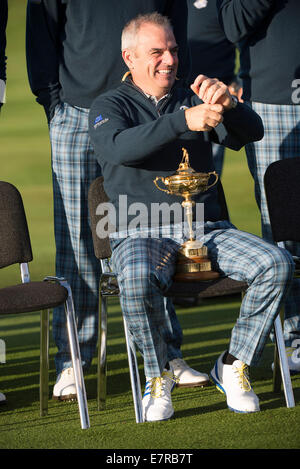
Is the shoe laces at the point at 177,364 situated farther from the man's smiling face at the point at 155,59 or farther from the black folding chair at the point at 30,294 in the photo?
the man's smiling face at the point at 155,59

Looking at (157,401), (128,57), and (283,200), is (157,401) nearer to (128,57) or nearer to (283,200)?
(283,200)

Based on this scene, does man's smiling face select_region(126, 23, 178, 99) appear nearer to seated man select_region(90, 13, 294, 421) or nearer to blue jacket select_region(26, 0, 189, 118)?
seated man select_region(90, 13, 294, 421)

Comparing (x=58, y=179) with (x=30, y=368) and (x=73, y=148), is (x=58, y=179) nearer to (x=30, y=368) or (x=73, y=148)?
(x=73, y=148)

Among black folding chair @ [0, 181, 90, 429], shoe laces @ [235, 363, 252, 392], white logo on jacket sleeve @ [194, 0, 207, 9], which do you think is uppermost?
white logo on jacket sleeve @ [194, 0, 207, 9]

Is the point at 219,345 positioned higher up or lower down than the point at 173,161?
lower down

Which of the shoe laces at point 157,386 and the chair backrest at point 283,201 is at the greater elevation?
the chair backrest at point 283,201

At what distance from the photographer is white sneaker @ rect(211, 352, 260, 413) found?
2902mm

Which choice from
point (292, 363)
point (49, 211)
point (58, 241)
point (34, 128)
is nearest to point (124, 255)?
point (58, 241)

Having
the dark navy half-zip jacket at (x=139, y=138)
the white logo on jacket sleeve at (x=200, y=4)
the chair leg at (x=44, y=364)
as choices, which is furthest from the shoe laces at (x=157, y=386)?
the white logo on jacket sleeve at (x=200, y=4)

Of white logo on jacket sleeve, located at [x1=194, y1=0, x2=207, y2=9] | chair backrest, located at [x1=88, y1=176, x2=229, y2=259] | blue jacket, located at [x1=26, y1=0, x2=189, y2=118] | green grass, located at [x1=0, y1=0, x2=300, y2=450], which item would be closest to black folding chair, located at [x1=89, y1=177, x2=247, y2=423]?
chair backrest, located at [x1=88, y1=176, x2=229, y2=259]

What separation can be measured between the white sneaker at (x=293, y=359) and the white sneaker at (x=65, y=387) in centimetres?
102

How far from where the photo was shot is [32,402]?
3344 millimetres

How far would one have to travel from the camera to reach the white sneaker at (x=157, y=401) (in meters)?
2.88

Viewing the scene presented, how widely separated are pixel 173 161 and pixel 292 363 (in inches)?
45.5
